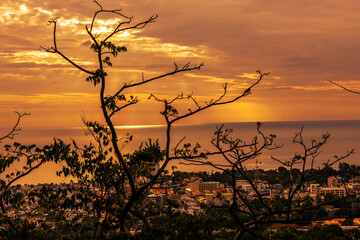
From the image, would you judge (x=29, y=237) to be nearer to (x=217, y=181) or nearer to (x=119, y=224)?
(x=119, y=224)

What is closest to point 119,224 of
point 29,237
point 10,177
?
point 29,237

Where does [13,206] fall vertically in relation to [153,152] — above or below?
below

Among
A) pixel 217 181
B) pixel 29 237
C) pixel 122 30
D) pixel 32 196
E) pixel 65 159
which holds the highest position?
pixel 122 30

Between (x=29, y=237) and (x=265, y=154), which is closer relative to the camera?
(x=29, y=237)

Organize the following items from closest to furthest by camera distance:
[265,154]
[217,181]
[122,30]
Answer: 1. [122,30]
2. [217,181]
3. [265,154]

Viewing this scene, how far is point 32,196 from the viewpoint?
685cm

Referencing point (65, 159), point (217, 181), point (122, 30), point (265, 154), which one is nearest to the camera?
point (122, 30)

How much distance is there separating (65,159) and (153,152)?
1.53 meters

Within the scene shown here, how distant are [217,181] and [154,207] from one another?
179ft

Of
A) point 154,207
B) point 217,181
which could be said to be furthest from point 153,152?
point 217,181

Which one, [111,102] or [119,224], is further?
[119,224]

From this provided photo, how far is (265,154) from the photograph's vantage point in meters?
80.1

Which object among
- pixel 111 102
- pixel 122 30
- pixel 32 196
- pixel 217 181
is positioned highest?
pixel 122 30

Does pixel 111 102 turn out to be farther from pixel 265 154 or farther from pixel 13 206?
pixel 265 154
